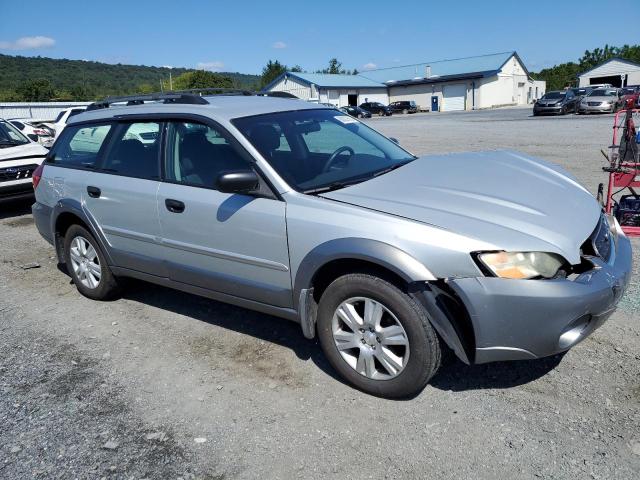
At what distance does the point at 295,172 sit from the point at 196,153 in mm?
851

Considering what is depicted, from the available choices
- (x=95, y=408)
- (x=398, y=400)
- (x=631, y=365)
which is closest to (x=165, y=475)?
(x=95, y=408)

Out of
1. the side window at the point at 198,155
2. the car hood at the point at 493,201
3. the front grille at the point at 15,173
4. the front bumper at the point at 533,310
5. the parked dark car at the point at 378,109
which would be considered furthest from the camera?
the parked dark car at the point at 378,109

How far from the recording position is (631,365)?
10.9 feet

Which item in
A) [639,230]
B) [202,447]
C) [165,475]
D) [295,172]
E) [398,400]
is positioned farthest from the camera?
[639,230]

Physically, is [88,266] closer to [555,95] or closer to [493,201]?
[493,201]

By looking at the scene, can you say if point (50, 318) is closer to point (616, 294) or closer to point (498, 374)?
point (498, 374)

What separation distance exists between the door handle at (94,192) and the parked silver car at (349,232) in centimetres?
2

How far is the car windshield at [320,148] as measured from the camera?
141 inches

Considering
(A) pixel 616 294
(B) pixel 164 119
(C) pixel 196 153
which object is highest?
(B) pixel 164 119

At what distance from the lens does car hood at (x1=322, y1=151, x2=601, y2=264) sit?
281cm

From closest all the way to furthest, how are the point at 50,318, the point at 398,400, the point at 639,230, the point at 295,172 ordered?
the point at 398,400 → the point at 295,172 → the point at 50,318 → the point at 639,230

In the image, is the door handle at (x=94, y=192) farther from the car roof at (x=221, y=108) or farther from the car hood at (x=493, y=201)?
the car hood at (x=493, y=201)

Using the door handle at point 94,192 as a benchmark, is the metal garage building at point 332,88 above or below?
above

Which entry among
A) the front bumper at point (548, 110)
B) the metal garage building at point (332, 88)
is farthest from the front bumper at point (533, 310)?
the metal garage building at point (332, 88)
